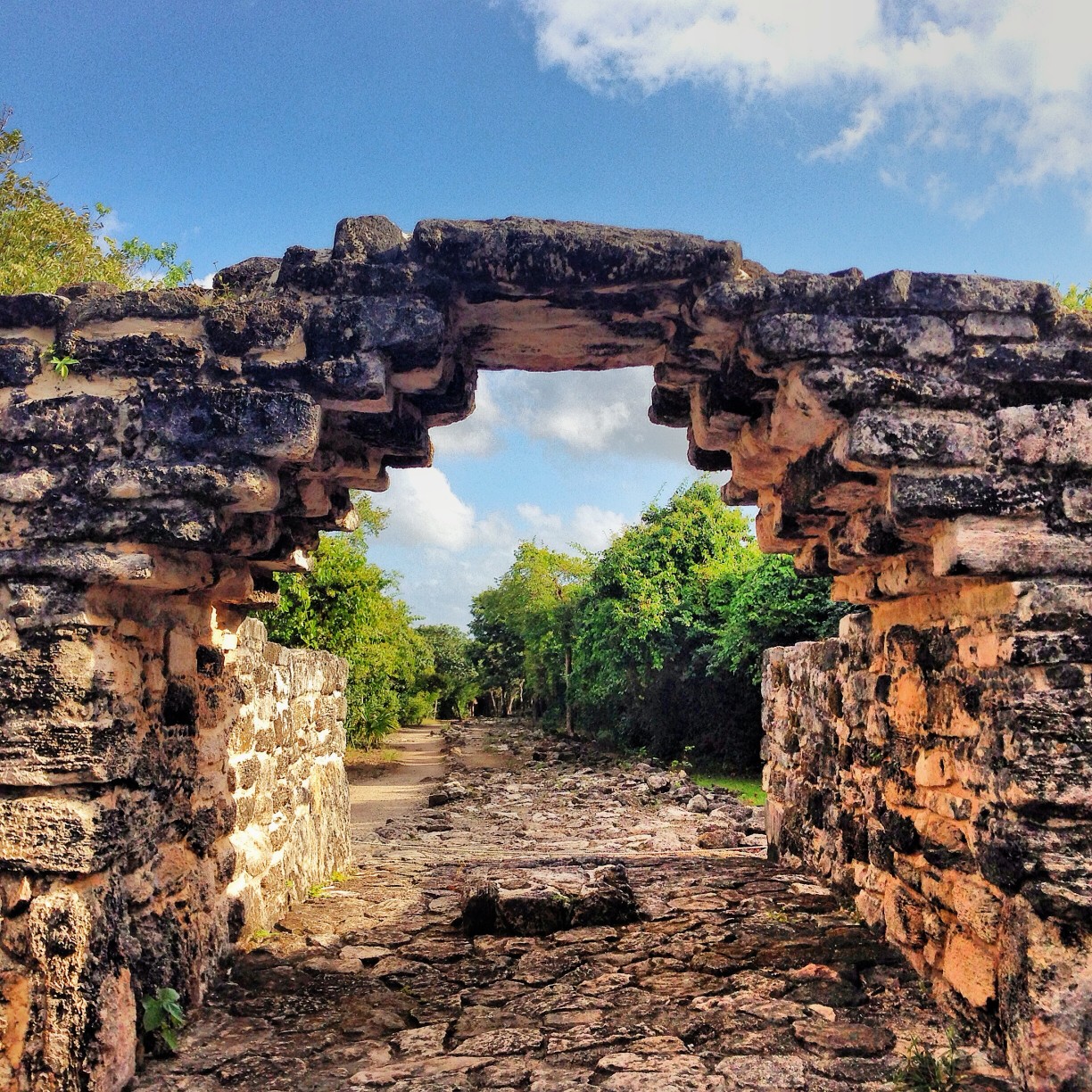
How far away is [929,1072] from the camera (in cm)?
297

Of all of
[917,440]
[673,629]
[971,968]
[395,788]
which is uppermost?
[917,440]

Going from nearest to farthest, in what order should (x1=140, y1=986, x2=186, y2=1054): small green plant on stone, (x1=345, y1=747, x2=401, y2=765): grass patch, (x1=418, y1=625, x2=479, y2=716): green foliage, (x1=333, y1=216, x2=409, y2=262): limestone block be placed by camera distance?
(x1=140, y1=986, x2=186, y2=1054): small green plant on stone < (x1=333, y1=216, x2=409, y2=262): limestone block < (x1=345, y1=747, x2=401, y2=765): grass patch < (x1=418, y1=625, x2=479, y2=716): green foliage

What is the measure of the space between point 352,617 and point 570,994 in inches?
437

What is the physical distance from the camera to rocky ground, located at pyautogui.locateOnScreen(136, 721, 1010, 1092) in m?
3.15

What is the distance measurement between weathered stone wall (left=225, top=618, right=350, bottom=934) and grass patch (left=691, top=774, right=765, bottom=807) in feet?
23.2

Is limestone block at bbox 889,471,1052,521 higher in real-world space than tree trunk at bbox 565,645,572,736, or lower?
higher

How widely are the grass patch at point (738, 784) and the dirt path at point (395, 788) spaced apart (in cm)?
447

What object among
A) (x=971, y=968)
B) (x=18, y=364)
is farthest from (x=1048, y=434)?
(x=18, y=364)

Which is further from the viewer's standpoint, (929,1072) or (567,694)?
(567,694)

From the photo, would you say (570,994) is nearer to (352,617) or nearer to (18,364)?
(18,364)

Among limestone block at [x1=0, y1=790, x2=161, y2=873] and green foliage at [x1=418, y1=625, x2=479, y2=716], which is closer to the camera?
limestone block at [x1=0, y1=790, x2=161, y2=873]

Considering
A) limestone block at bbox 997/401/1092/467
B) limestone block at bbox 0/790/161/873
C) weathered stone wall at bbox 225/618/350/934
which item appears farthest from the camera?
weathered stone wall at bbox 225/618/350/934

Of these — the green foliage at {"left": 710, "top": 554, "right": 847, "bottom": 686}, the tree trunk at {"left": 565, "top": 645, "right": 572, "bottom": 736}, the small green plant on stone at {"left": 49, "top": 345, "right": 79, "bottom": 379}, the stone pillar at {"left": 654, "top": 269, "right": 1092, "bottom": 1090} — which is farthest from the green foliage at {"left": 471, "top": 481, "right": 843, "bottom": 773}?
the small green plant on stone at {"left": 49, "top": 345, "right": 79, "bottom": 379}

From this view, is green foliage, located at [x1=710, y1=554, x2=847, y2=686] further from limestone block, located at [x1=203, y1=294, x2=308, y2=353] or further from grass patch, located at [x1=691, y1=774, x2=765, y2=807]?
limestone block, located at [x1=203, y1=294, x2=308, y2=353]
